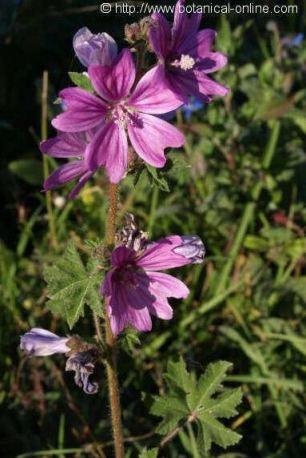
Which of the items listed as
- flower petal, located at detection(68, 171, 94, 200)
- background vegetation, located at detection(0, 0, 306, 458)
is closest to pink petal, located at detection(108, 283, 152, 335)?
flower petal, located at detection(68, 171, 94, 200)

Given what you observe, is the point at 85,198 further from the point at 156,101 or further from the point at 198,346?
the point at 156,101

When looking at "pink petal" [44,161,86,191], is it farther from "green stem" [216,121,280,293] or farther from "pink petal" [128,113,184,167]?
"green stem" [216,121,280,293]

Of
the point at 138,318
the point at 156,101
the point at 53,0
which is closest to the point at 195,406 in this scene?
the point at 138,318

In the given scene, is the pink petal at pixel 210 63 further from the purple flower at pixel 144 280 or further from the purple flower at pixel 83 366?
the purple flower at pixel 83 366

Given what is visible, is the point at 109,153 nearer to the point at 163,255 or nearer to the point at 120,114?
the point at 120,114

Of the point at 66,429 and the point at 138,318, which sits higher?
the point at 138,318

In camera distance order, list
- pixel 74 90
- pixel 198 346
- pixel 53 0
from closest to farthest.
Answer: pixel 74 90 < pixel 198 346 < pixel 53 0
